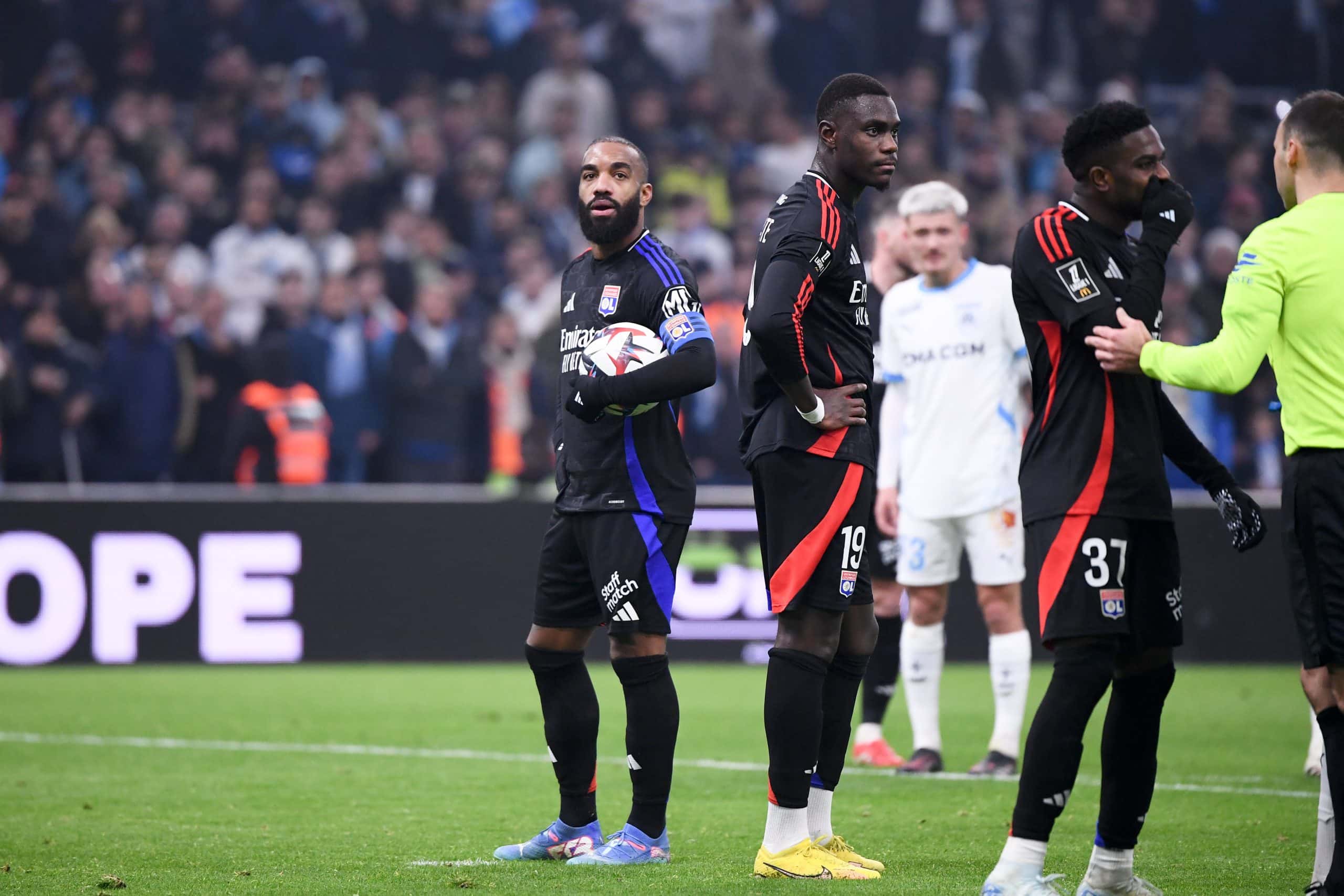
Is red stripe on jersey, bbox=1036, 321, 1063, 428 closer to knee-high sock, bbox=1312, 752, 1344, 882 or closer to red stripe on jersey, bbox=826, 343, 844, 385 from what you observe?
red stripe on jersey, bbox=826, 343, 844, 385

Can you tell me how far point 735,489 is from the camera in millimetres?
12852

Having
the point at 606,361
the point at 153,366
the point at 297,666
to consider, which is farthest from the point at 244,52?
the point at 606,361

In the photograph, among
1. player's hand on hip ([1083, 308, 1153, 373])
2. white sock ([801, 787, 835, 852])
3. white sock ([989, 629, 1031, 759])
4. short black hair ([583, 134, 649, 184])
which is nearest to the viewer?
player's hand on hip ([1083, 308, 1153, 373])

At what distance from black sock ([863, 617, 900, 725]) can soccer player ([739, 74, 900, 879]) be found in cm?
294

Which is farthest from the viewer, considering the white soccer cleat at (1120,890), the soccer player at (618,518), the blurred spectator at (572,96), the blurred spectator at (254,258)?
the blurred spectator at (572,96)

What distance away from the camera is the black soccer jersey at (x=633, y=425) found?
5.56 m

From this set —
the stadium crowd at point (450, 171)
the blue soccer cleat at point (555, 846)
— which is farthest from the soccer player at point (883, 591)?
the stadium crowd at point (450, 171)

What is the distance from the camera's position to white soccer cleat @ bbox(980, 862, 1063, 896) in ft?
14.8

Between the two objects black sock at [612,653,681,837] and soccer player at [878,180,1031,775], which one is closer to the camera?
black sock at [612,653,681,837]

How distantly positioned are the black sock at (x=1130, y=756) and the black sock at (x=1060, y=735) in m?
0.23

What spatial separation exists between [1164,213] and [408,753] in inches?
207

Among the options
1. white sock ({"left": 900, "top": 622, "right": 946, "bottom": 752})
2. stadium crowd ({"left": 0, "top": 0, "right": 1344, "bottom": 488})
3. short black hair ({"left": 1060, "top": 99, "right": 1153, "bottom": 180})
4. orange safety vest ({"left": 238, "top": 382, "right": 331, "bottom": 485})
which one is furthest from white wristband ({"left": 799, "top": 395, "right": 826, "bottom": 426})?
orange safety vest ({"left": 238, "top": 382, "right": 331, "bottom": 485})

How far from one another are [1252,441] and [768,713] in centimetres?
1202

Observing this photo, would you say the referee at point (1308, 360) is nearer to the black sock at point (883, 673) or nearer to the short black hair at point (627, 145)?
the short black hair at point (627, 145)
